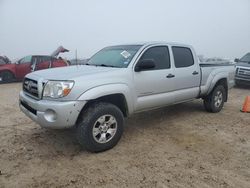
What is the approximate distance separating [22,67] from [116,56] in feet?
32.1

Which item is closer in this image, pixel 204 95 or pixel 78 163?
pixel 78 163

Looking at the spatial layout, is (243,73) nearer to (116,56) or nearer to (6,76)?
(116,56)

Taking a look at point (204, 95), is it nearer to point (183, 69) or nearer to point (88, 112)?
point (183, 69)

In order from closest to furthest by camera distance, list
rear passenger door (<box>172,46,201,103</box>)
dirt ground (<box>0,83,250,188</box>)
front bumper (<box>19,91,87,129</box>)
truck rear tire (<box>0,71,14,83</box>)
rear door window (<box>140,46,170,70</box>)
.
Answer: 1. dirt ground (<box>0,83,250,188</box>)
2. front bumper (<box>19,91,87,129</box>)
3. rear door window (<box>140,46,170,70</box>)
4. rear passenger door (<box>172,46,201,103</box>)
5. truck rear tire (<box>0,71,14,83</box>)

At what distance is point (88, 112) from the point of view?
374 centimetres

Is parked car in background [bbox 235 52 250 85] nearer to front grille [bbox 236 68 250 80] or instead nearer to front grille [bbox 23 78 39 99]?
front grille [bbox 236 68 250 80]

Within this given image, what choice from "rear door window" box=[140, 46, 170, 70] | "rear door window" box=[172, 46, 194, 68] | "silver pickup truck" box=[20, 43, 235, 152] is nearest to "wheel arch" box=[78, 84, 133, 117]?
"silver pickup truck" box=[20, 43, 235, 152]

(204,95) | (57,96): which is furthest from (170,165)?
(204,95)

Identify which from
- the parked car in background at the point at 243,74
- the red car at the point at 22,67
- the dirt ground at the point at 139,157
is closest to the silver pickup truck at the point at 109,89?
→ the dirt ground at the point at 139,157

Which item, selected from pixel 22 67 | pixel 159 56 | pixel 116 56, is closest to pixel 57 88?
pixel 116 56

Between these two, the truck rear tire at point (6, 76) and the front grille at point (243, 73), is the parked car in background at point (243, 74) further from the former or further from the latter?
the truck rear tire at point (6, 76)

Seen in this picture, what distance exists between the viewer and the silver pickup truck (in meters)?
3.60

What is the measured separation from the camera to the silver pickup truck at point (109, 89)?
→ 11.8ft

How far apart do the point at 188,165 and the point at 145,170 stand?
63cm
